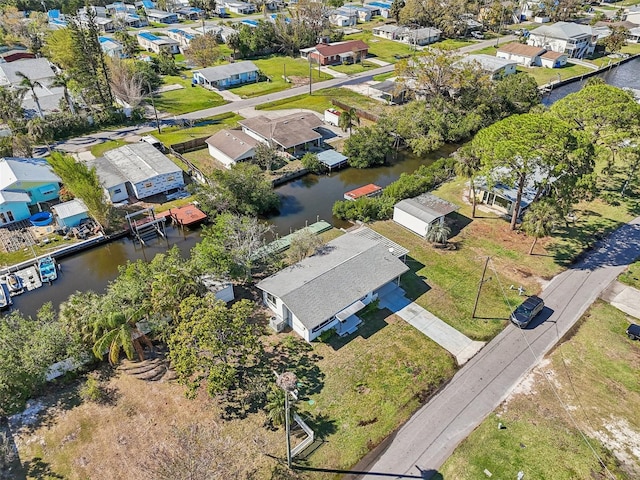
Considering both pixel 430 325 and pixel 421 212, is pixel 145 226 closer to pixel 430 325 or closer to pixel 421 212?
pixel 421 212

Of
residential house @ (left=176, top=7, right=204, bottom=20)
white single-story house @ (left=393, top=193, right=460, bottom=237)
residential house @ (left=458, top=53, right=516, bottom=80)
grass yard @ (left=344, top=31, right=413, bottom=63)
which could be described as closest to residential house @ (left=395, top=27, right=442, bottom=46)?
grass yard @ (left=344, top=31, right=413, bottom=63)

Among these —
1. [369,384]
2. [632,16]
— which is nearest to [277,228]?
[369,384]

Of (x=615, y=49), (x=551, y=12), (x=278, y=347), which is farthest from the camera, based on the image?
(x=551, y=12)

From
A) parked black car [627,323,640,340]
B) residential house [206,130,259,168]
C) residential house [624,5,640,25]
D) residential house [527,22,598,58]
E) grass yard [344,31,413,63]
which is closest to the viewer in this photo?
parked black car [627,323,640,340]

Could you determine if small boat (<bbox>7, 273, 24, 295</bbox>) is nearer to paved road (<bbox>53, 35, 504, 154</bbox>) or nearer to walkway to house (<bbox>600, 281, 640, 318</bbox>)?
paved road (<bbox>53, 35, 504, 154</bbox>)

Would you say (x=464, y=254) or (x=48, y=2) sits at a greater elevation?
(x=48, y=2)

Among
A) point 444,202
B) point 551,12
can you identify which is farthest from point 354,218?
point 551,12

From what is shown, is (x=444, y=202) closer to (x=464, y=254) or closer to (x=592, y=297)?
(x=464, y=254)
